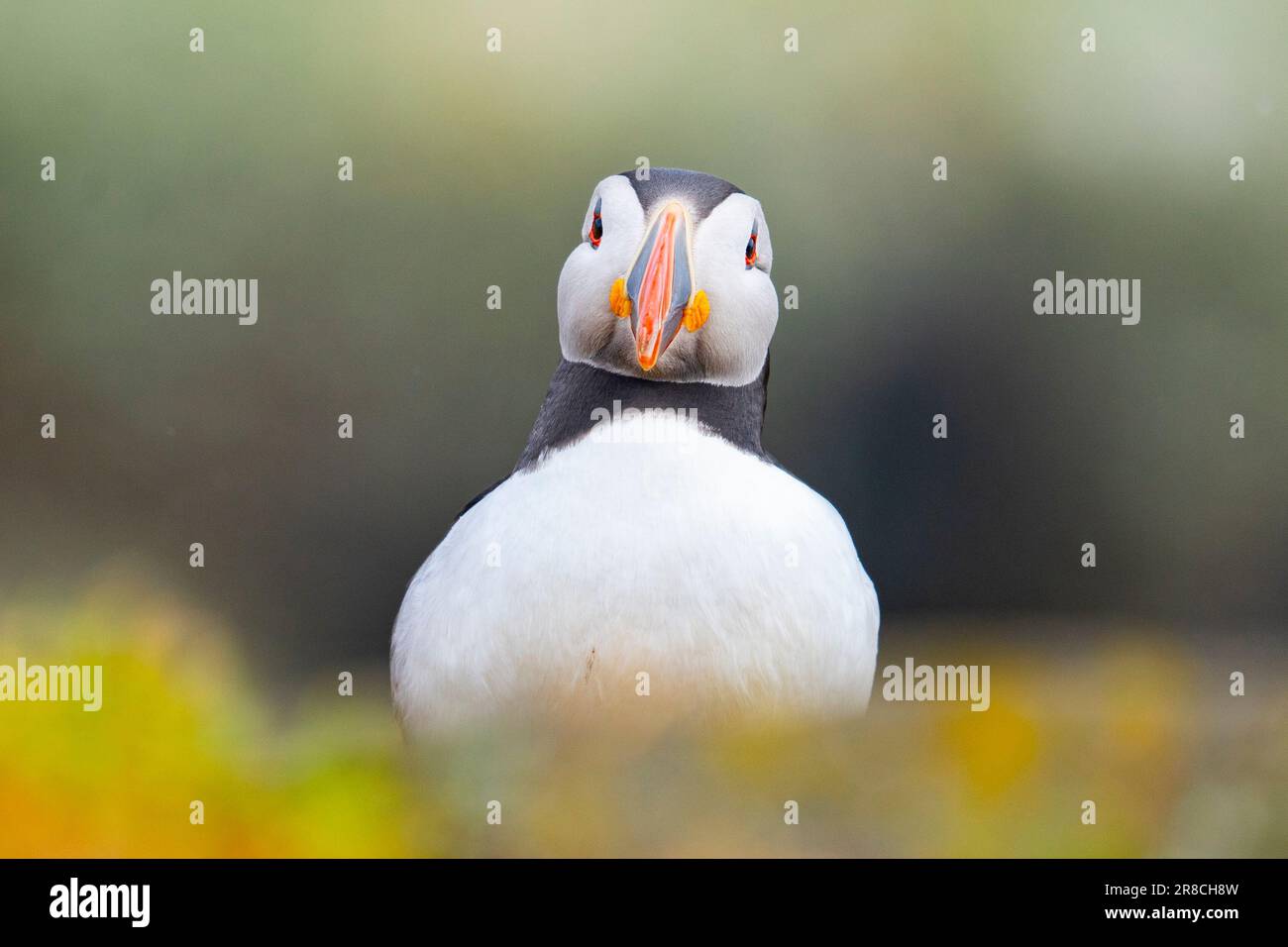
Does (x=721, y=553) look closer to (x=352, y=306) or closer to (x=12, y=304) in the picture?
(x=352, y=306)

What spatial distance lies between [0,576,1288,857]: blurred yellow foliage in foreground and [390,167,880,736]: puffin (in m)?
1.08

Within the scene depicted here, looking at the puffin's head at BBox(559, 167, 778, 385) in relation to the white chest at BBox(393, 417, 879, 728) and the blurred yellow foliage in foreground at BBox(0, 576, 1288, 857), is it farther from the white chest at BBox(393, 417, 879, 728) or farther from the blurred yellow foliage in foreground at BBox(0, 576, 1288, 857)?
the blurred yellow foliage in foreground at BBox(0, 576, 1288, 857)

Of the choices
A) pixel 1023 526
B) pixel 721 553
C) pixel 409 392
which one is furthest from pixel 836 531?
pixel 409 392

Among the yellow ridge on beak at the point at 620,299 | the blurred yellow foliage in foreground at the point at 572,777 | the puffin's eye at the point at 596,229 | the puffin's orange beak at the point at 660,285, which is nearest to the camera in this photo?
the blurred yellow foliage in foreground at the point at 572,777

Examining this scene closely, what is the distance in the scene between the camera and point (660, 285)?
2.18 meters

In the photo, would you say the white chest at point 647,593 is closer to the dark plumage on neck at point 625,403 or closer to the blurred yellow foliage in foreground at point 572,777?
the dark plumage on neck at point 625,403

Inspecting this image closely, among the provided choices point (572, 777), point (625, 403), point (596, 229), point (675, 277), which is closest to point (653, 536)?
point (625, 403)

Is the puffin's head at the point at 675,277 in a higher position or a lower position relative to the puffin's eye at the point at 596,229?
lower

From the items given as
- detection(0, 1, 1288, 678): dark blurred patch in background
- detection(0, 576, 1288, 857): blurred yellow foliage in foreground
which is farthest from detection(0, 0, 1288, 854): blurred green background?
detection(0, 576, 1288, 857): blurred yellow foliage in foreground

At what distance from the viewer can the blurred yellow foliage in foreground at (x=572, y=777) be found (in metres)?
0.80

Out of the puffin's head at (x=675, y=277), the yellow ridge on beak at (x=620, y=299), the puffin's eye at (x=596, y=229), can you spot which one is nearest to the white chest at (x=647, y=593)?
the puffin's head at (x=675, y=277)

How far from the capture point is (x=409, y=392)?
4.12 metres

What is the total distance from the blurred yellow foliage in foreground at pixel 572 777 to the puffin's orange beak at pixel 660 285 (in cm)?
114

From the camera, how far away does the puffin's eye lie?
2461mm
